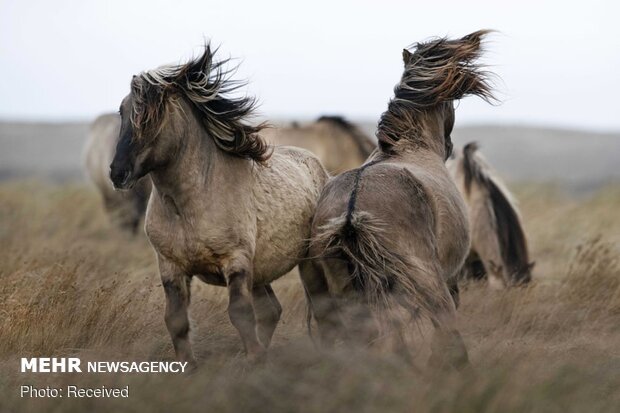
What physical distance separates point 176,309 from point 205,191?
0.73 meters

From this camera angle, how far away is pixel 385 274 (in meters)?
6.09

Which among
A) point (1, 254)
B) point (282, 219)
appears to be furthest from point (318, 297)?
point (1, 254)

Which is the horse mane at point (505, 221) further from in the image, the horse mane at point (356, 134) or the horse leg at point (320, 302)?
the horse mane at point (356, 134)

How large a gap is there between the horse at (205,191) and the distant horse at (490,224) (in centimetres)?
385

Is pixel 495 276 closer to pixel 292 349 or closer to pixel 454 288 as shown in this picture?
pixel 454 288

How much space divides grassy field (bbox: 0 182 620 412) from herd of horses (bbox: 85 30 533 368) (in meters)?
0.32

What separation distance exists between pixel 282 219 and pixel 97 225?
9988mm

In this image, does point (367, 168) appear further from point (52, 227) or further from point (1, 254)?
point (52, 227)

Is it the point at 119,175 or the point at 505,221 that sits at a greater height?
the point at 119,175

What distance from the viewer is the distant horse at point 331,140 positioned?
14.9 meters

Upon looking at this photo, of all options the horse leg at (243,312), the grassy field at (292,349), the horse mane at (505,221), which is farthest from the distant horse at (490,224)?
the horse leg at (243,312)

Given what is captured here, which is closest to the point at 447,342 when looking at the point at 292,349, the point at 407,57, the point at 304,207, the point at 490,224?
the point at 292,349

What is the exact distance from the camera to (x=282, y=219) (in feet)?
23.0

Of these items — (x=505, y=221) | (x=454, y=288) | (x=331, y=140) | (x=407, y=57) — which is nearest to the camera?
(x=454, y=288)
